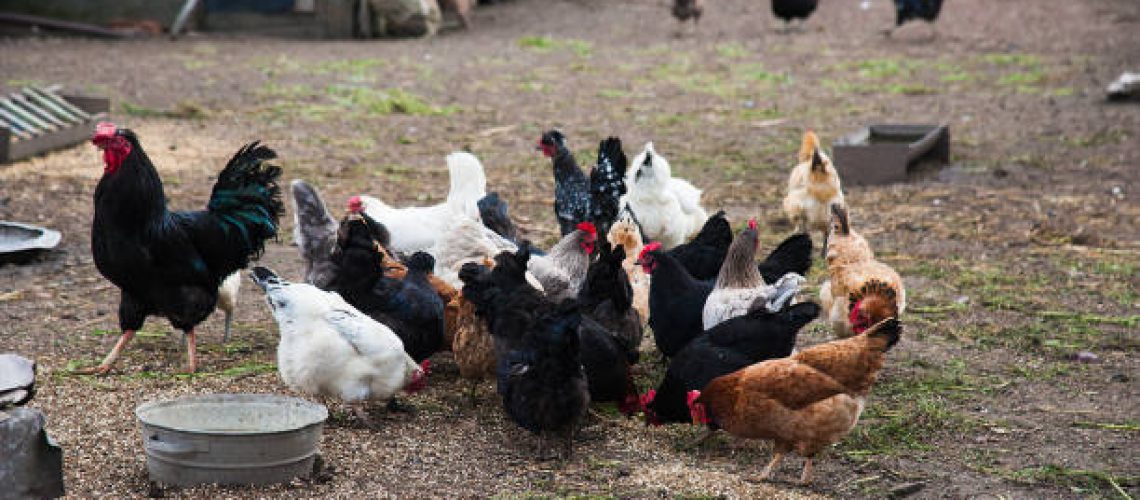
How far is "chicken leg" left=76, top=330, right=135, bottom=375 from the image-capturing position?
18.8 feet

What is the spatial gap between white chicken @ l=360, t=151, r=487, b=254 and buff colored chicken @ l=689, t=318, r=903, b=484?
2.27 meters

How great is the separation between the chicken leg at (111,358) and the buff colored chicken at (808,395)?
2.79m

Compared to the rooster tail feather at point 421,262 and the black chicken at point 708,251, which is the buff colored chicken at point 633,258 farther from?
the rooster tail feather at point 421,262

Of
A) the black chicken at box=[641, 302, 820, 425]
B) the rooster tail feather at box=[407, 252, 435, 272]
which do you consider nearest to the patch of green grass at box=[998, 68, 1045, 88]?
the black chicken at box=[641, 302, 820, 425]

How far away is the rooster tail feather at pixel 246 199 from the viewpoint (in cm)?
589

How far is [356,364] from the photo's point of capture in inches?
198

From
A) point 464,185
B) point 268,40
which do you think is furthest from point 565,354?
point 268,40

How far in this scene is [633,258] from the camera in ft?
22.1

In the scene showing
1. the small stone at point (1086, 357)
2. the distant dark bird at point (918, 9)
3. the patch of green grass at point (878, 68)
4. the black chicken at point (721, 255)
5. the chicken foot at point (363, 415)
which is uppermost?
the distant dark bird at point (918, 9)

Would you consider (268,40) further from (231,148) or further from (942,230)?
(942,230)

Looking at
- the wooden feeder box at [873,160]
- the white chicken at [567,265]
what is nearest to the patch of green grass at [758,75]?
the wooden feeder box at [873,160]

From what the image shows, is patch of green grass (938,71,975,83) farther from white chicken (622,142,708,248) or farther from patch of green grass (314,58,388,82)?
white chicken (622,142,708,248)

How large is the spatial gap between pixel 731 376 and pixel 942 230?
14.2 ft

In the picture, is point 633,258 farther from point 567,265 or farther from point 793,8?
point 793,8
